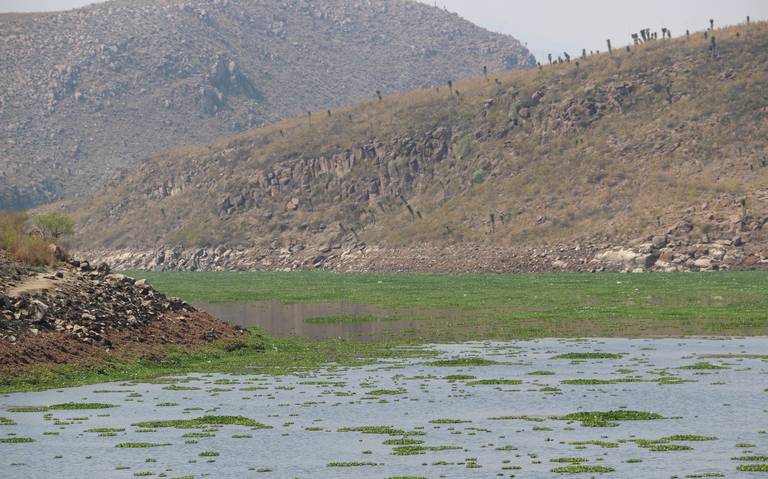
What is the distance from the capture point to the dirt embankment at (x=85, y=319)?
44.6 m

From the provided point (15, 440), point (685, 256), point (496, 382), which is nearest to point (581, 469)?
point (15, 440)

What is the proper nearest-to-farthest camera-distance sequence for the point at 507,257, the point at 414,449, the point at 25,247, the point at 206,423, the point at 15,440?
the point at 414,449, the point at 15,440, the point at 206,423, the point at 25,247, the point at 507,257

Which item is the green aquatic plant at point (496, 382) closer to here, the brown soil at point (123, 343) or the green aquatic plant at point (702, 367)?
the green aquatic plant at point (702, 367)

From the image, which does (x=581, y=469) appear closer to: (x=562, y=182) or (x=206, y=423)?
(x=206, y=423)

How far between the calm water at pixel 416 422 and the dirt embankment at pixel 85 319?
422cm

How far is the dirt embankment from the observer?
146 ft

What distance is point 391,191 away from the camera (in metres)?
191

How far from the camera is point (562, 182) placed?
534 feet

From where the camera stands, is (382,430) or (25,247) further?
(25,247)

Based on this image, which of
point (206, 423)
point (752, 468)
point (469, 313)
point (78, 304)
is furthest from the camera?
point (469, 313)

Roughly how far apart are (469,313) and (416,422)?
44077 millimetres

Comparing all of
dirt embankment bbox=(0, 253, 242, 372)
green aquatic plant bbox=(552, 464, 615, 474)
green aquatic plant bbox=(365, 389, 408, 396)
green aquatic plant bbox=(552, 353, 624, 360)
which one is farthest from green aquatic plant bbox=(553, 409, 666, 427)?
dirt embankment bbox=(0, 253, 242, 372)

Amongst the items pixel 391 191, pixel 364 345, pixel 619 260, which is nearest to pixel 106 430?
pixel 364 345

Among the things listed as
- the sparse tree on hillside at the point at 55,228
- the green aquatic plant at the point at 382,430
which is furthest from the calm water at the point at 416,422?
the sparse tree on hillside at the point at 55,228
